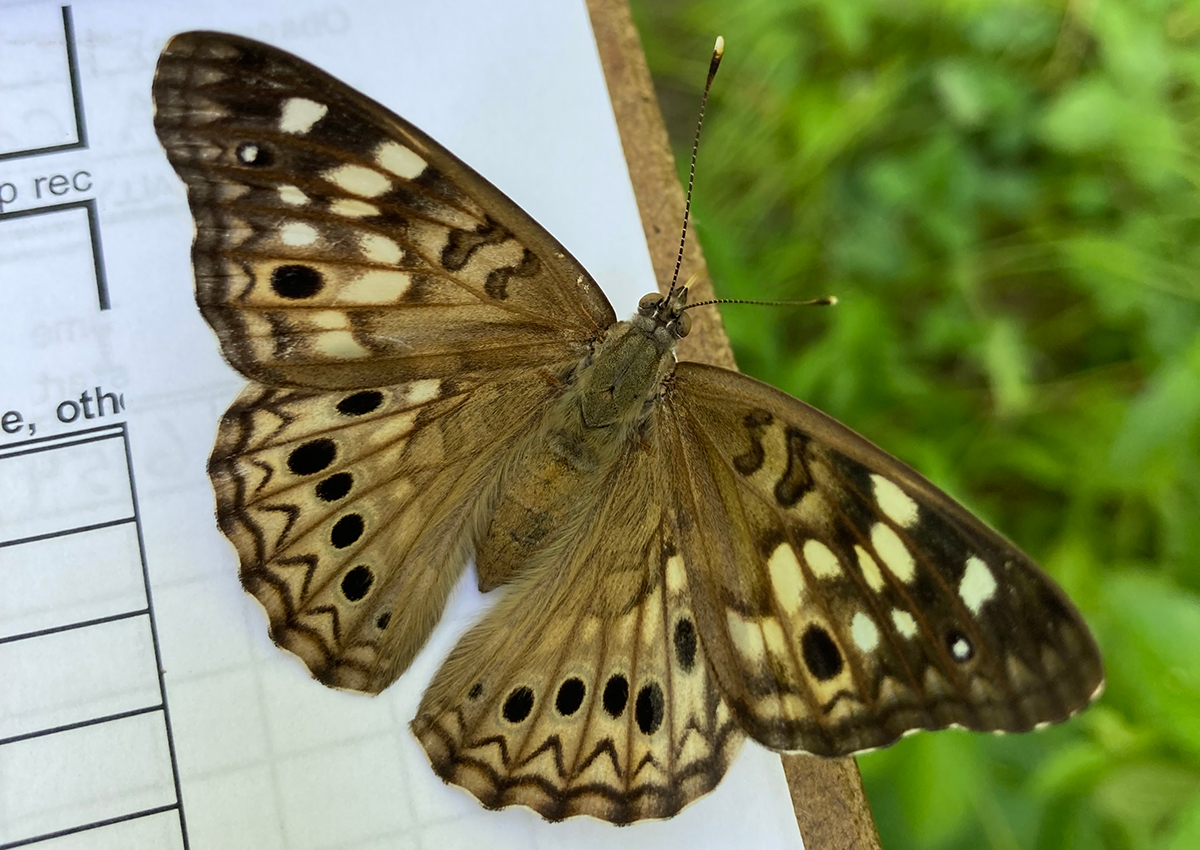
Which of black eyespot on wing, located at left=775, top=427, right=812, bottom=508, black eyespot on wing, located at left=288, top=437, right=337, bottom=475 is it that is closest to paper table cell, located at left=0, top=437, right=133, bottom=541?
black eyespot on wing, located at left=288, top=437, right=337, bottom=475

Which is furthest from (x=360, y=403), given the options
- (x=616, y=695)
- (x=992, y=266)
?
(x=992, y=266)

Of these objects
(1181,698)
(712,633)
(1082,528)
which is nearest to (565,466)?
(712,633)

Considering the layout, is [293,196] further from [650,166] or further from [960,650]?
[960,650]

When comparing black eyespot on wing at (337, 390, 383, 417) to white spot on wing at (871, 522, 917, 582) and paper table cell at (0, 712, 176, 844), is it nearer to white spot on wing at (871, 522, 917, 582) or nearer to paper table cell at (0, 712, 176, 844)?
paper table cell at (0, 712, 176, 844)

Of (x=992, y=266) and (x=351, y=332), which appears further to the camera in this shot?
(x=992, y=266)

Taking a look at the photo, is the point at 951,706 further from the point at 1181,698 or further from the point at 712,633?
the point at 1181,698

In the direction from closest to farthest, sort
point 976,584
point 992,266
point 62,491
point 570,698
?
point 976,584 → point 570,698 → point 62,491 → point 992,266
